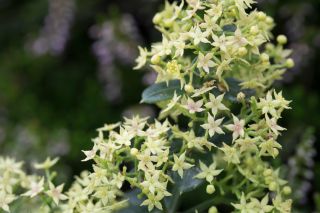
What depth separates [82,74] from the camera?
274cm

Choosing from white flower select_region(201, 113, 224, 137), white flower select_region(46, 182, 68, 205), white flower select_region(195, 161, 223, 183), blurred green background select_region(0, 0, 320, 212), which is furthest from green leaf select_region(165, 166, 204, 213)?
blurred green background select_region(0, 0, 320, 212)

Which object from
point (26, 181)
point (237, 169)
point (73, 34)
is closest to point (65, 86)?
point (73, 34)

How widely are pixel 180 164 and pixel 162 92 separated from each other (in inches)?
6.7

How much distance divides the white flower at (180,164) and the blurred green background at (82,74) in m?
0.61

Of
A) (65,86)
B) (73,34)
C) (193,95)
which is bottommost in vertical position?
(193,95)

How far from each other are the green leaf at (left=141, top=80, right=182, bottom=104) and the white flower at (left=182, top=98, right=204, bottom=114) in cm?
8

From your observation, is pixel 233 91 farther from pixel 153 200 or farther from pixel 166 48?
pixel 153 200

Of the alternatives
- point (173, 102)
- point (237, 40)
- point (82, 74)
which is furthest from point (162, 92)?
point (82, 74)

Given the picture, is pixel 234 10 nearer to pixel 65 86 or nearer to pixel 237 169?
pixel 237 169

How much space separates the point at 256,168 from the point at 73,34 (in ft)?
5.28

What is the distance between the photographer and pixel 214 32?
1244 millimetres

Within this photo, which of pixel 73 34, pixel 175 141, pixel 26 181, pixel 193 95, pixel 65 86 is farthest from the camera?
pixel 73 34

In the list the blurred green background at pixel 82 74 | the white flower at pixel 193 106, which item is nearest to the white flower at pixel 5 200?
the white flower at pixel 193 106

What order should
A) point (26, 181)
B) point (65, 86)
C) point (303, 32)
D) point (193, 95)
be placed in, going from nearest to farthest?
point (193, 95) < point (26, 181) < point (303, 32) < point (65, 86)
